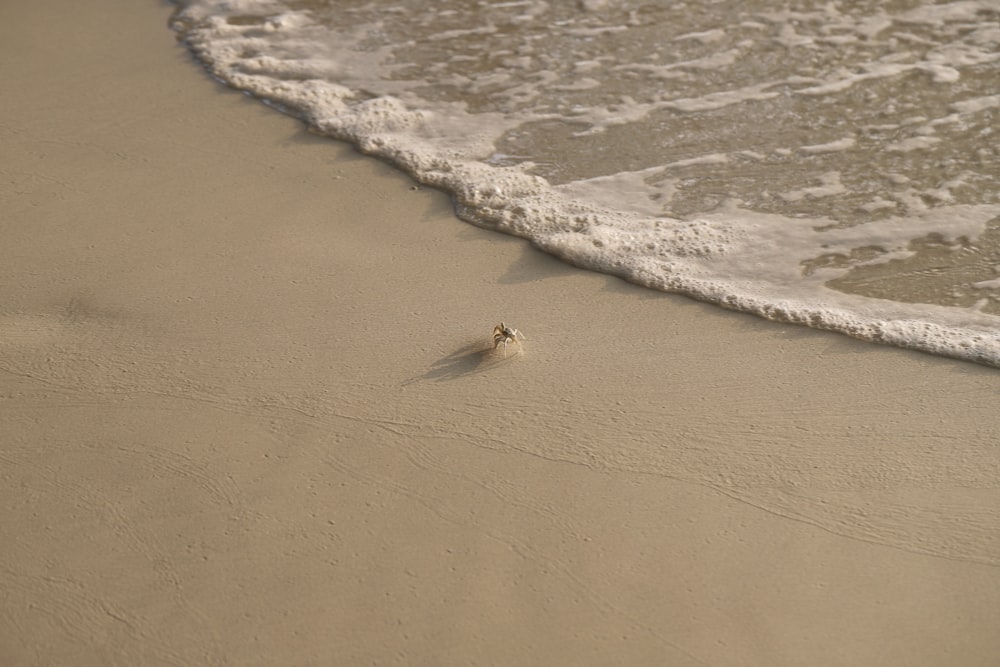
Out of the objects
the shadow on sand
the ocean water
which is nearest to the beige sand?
the shadow on sand

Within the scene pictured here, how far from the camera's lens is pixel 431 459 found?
2.76m

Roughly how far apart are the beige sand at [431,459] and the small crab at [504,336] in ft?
0.24

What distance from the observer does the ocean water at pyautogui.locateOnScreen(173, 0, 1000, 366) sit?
11.6ft

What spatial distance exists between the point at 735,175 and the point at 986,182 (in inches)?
41.4

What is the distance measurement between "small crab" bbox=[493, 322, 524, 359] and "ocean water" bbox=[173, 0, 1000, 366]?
63cm

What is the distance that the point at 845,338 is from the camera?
3.23 meters

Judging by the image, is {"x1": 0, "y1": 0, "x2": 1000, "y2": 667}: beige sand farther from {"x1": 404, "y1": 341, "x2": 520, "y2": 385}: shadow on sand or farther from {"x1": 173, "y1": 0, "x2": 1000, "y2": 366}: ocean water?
{"x1": 173, "y1": 0, "x2": 1000, "y2": 366}: ocean water

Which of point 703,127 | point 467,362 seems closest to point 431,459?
point 467,362

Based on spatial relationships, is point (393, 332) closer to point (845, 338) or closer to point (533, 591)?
point (533, 591)

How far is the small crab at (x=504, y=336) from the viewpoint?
10.1ft

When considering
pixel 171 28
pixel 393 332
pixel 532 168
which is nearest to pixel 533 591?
pixel 393 332

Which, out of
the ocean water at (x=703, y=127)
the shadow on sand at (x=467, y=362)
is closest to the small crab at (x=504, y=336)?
the shadow on sand at (x=467, y=362)

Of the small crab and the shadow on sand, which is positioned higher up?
the small crab

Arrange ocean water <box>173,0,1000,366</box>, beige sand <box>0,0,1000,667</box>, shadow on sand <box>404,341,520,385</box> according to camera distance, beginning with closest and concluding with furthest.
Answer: beige sand <box>0,0,1000,667</box> < shadow on sand <box>404,341,520,385</box> < ocean water <box>173,0,1000,366</box>
